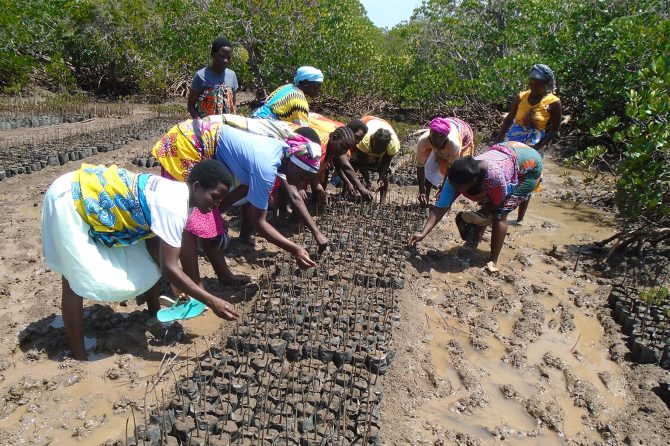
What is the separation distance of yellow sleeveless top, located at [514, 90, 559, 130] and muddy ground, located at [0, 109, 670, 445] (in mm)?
1397

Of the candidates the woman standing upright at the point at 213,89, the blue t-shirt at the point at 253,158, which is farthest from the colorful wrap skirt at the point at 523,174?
the woman standing upright at the point at 213,89

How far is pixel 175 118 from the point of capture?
1064 cm

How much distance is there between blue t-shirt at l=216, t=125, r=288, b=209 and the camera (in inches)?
133

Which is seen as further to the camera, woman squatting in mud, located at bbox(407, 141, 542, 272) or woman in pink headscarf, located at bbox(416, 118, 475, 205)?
woman in pink headscarf, located at bbox(416, 118, 475, 205)

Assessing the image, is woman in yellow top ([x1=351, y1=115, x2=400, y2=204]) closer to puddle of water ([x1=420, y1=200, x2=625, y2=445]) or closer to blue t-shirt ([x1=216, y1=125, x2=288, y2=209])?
puddle of water ([x1=420, y1=200, x2=625, y2=445])

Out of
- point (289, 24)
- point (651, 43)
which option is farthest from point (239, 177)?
point (289, 24)

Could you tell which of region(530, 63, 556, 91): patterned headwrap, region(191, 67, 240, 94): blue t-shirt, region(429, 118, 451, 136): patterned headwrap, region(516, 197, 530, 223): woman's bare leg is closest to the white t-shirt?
region(191, 67, 240, 94): blue t-shirt

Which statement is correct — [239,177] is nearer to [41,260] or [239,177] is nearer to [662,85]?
[41,260]

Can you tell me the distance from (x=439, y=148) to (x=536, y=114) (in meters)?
1.11

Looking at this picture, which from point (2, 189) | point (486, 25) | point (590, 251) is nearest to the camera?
point (590, 251)

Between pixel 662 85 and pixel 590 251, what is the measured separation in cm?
166

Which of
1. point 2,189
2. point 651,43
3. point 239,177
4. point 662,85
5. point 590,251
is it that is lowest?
point 2,189

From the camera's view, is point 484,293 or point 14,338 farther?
point 484,293

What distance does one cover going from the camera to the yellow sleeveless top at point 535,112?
5.07 meters
